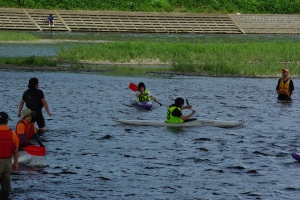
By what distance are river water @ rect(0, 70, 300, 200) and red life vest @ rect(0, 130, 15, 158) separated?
1.30 meters

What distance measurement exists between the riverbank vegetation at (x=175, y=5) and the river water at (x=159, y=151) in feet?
198

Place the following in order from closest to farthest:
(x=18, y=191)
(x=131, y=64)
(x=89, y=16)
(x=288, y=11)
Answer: (x=18, y=191), (x=131, y=64), (x=89, y=16), (x=288, y=11)

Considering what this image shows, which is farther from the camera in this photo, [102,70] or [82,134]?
[102,70]

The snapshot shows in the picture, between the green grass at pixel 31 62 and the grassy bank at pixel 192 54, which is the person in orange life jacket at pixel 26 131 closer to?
the green grass at pixel 31 62

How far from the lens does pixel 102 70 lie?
51281 mm

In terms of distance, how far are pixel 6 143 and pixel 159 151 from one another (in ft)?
25.6

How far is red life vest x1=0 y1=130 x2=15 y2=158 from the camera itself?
16094 millimetres

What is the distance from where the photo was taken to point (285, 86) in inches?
1363

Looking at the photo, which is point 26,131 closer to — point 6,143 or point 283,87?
point 6,143

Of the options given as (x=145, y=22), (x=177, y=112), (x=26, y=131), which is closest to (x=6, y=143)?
(x=26, y=131)

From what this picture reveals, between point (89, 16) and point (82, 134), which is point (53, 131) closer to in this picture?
point (82, 134)

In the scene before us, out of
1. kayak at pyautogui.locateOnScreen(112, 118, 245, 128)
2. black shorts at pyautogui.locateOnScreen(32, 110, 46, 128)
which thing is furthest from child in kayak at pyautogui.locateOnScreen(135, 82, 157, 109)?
black shorts at pyautogui.locateOnScreen(32, 110, 46, 128)

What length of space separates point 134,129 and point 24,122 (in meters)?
8.62

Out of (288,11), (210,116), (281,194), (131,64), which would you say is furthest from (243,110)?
(288,11)
